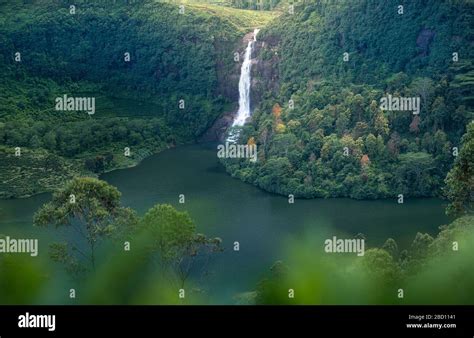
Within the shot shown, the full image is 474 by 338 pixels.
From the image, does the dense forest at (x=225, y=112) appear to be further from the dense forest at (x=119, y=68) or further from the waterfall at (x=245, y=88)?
the waterfall at (x=245, y=88)

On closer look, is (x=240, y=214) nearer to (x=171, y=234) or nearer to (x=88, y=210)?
(x=88, y=210)

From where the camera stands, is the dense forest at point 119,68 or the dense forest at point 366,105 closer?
the dense forest at point 366,105

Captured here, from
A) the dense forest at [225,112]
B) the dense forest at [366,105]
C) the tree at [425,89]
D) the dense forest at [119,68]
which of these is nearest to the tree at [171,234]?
the dense forest at [225,112]

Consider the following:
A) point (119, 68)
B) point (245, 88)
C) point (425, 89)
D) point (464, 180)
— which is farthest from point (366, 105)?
point (119, 68)

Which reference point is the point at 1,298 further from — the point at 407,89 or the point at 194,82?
the point at 194,82

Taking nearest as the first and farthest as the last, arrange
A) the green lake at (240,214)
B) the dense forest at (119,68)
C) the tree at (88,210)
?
1. the tree at (88,210)
2. the green lake at (240,214)
3. the dense forest at (119,68)

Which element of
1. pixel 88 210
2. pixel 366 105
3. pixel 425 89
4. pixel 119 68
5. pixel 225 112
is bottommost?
pixel 88 210

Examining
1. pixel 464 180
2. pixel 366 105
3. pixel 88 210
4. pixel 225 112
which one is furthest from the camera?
pixel 225 112
